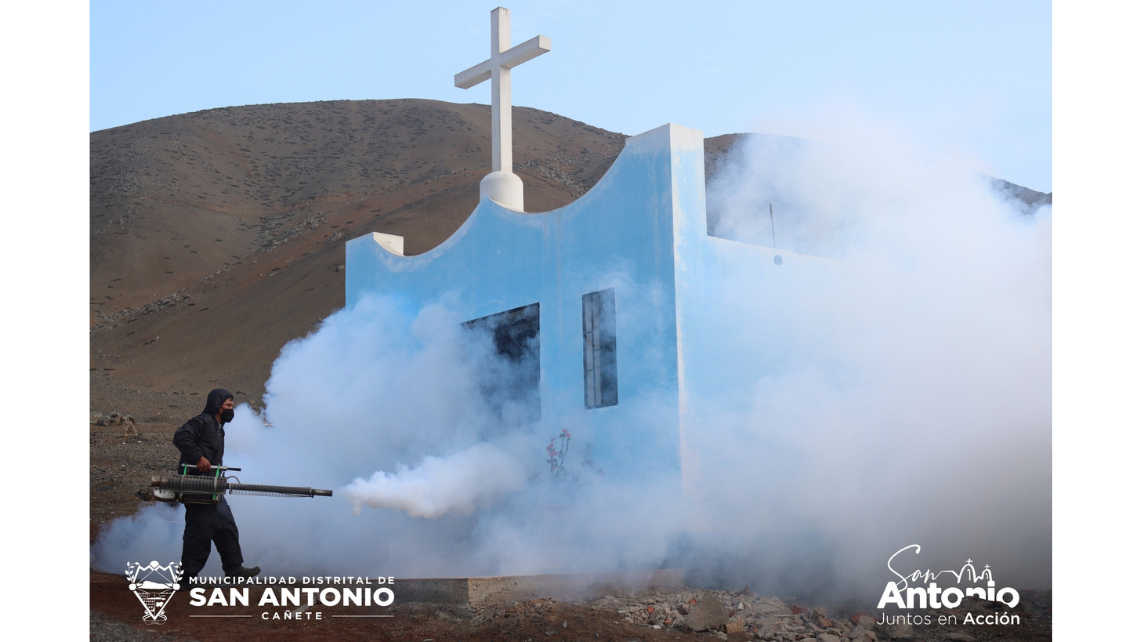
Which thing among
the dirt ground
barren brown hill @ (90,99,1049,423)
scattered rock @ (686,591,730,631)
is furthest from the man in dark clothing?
barren brown hill @ (90,99,1049,423)

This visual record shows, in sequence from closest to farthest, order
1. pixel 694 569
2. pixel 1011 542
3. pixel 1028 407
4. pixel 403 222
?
1. pixel 694 569
2. pixel 1011 542
3. pixel 1028 407
4. pixel 403 222

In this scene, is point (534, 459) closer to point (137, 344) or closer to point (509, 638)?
point (509, 638)

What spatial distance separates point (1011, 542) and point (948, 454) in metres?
1.12

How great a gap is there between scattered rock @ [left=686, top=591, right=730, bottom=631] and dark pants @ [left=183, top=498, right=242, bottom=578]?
14.7 ft

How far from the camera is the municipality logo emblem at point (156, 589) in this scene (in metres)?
8.77

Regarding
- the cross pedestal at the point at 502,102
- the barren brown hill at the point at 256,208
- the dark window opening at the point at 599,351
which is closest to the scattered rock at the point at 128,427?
the barren brown hill at the point at 256,208

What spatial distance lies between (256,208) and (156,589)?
5675 centimetres

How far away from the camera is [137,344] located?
135 feet

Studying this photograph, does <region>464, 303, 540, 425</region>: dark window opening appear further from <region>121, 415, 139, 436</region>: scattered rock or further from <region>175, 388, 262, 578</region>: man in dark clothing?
<region>121, 415, 139, 436</region>: scattered rock

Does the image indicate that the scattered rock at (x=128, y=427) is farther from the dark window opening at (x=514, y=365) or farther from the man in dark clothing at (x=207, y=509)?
the man in dark clothing at (x=207, y=509)

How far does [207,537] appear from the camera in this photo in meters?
9.88

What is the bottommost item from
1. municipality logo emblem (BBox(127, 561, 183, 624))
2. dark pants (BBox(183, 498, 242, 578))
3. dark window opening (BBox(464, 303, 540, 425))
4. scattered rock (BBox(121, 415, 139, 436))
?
municipality logo emblem (BBox(127, 561, 183, 624))

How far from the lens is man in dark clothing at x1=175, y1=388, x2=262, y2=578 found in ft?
31.9
